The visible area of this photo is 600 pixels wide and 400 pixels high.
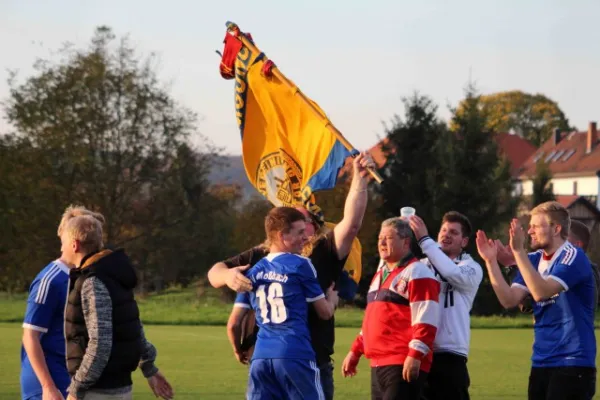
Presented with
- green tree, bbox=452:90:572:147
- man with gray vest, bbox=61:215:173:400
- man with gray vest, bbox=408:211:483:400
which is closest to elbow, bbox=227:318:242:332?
man with gray vest, bbox=61:215:173:400

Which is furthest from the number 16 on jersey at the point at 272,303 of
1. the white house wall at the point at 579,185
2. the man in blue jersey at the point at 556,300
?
Answer: the white house wall at the point at 579,185

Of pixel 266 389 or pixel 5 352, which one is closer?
pixel 266 389

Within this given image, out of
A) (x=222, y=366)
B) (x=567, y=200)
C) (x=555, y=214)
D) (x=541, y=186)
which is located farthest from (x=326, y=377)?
(x=567, y=200)

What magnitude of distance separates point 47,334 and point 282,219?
1.70 meters

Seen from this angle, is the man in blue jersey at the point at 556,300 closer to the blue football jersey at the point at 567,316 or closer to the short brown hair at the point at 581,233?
the blue football jersey at the point at 567,316

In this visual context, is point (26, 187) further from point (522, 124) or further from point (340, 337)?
point (522, 124)

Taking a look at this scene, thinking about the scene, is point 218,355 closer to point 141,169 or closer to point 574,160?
point 141,169

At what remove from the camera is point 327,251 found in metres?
8.35

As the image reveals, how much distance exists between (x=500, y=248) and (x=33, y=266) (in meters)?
49.7

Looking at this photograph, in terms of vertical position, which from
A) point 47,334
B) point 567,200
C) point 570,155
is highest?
point 570,155

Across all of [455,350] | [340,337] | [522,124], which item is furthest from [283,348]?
[522,124]

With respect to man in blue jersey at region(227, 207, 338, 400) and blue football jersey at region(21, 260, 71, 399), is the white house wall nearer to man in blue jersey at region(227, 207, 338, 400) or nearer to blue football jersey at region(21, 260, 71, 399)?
man in blue jersey at region(227, 207, 338, 400)

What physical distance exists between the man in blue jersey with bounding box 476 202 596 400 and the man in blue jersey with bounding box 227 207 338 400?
1879 mm

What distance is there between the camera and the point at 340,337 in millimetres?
27891
